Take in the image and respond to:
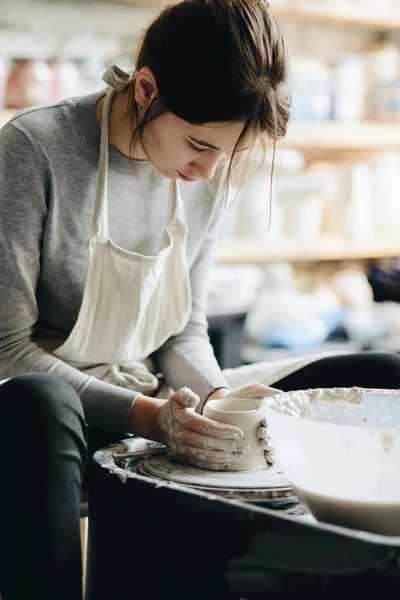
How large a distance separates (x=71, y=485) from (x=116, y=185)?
539 mm

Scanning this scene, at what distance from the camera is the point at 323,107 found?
9.05 ft

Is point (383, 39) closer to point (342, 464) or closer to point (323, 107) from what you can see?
point (323, 107)

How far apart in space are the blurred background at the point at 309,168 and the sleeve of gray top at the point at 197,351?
2.11 feet

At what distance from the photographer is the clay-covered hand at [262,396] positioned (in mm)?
1112

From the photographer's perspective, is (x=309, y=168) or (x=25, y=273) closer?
(x=25, y=273)

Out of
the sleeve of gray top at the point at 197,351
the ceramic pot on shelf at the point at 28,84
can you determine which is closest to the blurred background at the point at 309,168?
the ceramic pot on shelf at the point at 28,84

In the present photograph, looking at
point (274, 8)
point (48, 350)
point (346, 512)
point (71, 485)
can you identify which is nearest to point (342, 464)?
point (346, 512)

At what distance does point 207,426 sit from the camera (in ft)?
3.61

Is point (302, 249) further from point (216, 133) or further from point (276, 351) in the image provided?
point (216, 133)

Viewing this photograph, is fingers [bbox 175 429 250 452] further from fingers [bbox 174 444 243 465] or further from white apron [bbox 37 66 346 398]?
white apron [bbox 37 66 346 398]

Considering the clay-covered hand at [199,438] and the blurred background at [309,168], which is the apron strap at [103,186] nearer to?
the clay-covered hand at [199,438]

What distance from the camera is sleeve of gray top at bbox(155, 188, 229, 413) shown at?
1420mm

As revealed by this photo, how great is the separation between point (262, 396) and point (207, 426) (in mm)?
104

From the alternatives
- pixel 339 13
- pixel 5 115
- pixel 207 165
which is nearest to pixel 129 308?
pixel 207 165
